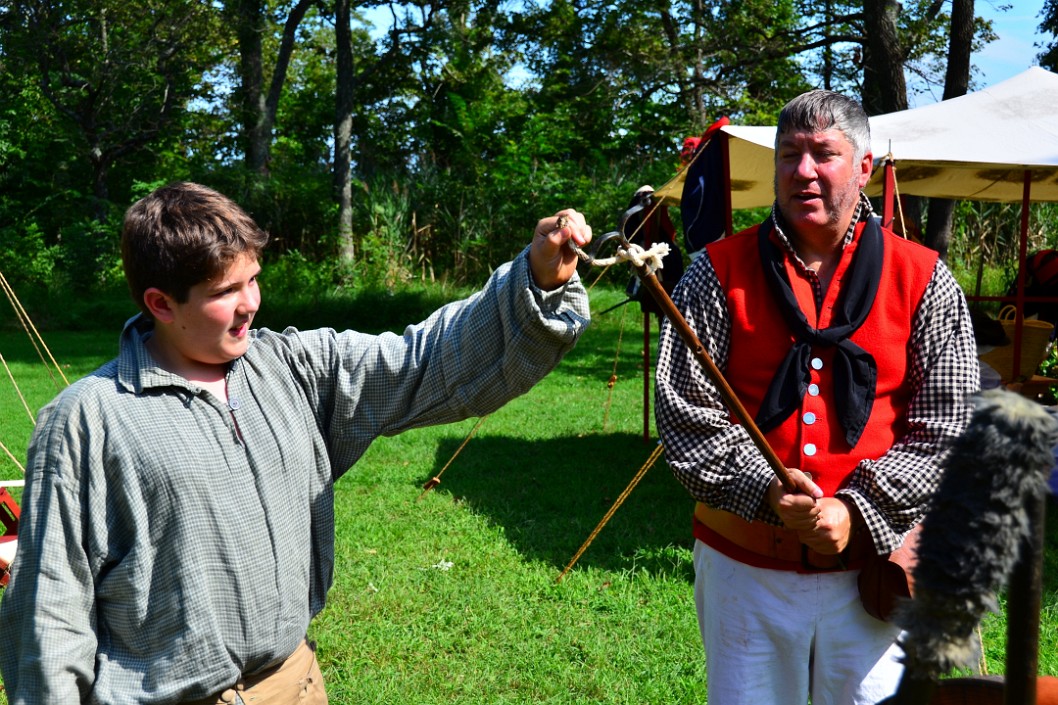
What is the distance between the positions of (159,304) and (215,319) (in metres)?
0.11

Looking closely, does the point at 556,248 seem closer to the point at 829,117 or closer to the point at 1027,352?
the point at 829,117

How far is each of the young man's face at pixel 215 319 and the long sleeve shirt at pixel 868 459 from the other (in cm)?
99

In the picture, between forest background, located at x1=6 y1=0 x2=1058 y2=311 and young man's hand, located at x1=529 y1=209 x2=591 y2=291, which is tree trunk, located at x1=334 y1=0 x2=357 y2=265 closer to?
forest background, located at x1=6 y1=0 x2=1058 y2=311

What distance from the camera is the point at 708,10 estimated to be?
59.9 feet

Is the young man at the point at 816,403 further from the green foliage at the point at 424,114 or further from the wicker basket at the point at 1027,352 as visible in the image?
the green foliage at the point at 424,114

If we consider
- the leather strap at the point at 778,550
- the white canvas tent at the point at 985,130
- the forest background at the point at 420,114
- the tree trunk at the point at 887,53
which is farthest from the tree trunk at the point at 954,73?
the leather strap at the point at 778,550

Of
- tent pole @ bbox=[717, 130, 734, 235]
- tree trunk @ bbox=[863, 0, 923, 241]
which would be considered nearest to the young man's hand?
tent pole @ bbox=[717, 130, 734, 235]

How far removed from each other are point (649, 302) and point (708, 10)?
44.4ft

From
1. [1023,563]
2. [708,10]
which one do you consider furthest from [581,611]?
[708,10]

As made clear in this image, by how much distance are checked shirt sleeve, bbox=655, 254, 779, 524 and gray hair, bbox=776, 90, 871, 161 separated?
0.39 meters

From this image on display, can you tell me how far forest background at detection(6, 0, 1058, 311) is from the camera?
62.9 feet

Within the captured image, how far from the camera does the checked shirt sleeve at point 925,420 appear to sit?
213 cm

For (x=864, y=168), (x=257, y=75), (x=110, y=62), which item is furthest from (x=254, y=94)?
(x=864, y=168)

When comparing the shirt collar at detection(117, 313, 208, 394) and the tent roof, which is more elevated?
the tent roof
